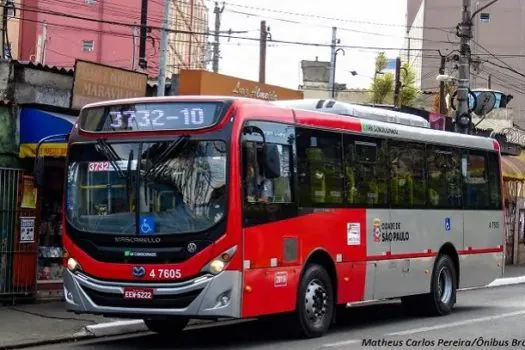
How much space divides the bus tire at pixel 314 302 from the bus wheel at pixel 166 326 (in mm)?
1813

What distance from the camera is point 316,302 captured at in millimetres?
11367

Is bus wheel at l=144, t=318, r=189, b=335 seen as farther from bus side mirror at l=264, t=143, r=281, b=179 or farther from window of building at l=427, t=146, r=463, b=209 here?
window of building at l=427, t=146, r=463, b=209

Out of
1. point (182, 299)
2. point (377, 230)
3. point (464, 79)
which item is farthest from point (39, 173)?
point (464, 79)

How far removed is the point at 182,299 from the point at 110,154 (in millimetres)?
2057

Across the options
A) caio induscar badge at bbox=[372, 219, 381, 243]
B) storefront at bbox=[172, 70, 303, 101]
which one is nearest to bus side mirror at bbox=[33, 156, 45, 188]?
caio induscar badge at bbox=[372, 219, 381, 243]

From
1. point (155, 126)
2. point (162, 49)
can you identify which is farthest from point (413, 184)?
point (162, 49)

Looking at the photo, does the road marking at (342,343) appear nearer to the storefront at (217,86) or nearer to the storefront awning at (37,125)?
the storefront awning at (37,125)

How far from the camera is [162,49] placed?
23797 millimetres

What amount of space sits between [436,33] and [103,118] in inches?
2313

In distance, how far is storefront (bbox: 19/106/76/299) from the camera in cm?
1455

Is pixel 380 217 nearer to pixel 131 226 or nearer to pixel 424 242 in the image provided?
pixel 424 242

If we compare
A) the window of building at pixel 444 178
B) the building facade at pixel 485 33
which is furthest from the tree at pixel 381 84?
the window of building at pixel 444 178

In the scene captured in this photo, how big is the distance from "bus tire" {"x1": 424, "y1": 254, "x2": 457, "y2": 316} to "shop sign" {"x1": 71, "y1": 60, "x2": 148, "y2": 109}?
269 inches

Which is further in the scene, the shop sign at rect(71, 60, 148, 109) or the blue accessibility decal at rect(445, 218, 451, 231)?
the shop sign at rect(71, 60, 148, 109)
